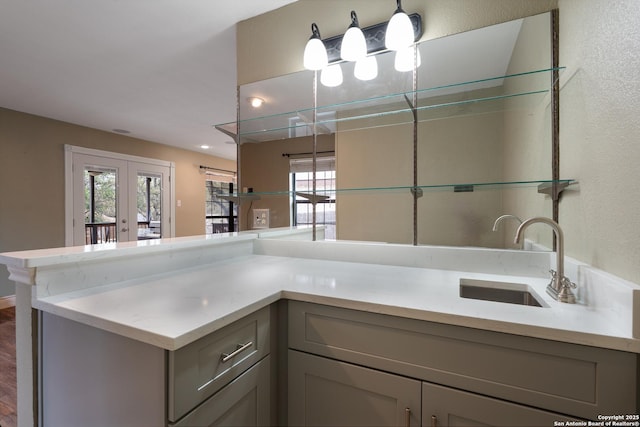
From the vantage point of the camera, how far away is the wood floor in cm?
161

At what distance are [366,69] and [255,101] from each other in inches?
30.6

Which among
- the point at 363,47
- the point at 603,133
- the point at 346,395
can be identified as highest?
the point at 363,47

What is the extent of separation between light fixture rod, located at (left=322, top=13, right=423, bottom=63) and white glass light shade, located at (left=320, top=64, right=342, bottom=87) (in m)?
0.06

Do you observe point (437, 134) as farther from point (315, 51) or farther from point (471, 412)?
point (471, 412)

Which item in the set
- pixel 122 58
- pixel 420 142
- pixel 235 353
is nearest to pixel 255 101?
pixel 420 142

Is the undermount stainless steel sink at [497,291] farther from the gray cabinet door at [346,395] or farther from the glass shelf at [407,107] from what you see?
the glass shelf at [407,107]

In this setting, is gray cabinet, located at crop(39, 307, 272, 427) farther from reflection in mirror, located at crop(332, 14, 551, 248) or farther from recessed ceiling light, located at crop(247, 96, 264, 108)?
recessed ceiling light, located at crop(247, 96, 264, 108)

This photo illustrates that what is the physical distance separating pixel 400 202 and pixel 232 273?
97 centimetres

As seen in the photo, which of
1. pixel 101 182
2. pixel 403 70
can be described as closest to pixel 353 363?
pixel 403 70

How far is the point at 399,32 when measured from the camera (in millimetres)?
1483

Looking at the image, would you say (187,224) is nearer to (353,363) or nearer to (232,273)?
(232,273)

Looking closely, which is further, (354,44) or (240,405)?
(354,44)

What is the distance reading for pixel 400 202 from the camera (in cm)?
164

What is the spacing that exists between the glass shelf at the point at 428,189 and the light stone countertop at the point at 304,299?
0.39m
